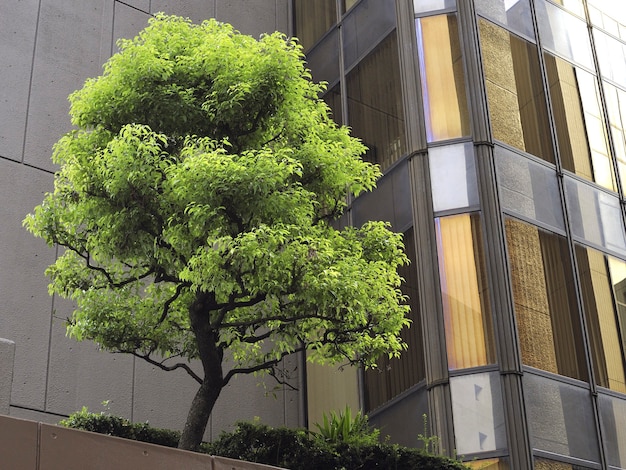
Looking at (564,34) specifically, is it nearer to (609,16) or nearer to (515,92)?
(609,16)

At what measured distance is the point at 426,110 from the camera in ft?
54.6

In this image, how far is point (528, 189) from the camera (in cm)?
1642

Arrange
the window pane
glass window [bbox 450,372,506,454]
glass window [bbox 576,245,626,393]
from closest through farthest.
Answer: glass window [bbox 450,372,506,454]
glass window [bbox 576,245,626,393]
the window pane

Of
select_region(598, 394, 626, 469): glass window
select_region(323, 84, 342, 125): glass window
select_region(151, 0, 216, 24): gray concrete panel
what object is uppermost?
select_region(151, 0, 216, 24): gray concrete panel

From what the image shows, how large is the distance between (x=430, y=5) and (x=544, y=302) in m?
5.70

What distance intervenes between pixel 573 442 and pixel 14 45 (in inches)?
459

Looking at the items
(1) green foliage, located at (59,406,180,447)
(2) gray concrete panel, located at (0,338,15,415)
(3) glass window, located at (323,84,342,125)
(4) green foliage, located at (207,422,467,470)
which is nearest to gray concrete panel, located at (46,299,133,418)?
(1) green foliage, located at (59,406,180,447)

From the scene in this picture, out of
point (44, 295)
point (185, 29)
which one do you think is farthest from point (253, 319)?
point (44, 295)

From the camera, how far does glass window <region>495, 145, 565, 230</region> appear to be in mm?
16031

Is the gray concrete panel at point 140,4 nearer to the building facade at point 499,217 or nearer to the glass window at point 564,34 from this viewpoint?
the building facade at point 499,217

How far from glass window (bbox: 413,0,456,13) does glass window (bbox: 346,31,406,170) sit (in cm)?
73

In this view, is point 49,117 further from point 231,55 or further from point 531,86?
point 531,86

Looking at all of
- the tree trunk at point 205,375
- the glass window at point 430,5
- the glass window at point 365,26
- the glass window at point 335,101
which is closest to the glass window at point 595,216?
the glass window at point 430,5

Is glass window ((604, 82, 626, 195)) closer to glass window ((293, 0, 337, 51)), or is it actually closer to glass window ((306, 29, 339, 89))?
glass window ((306, 29, 339, 89))
